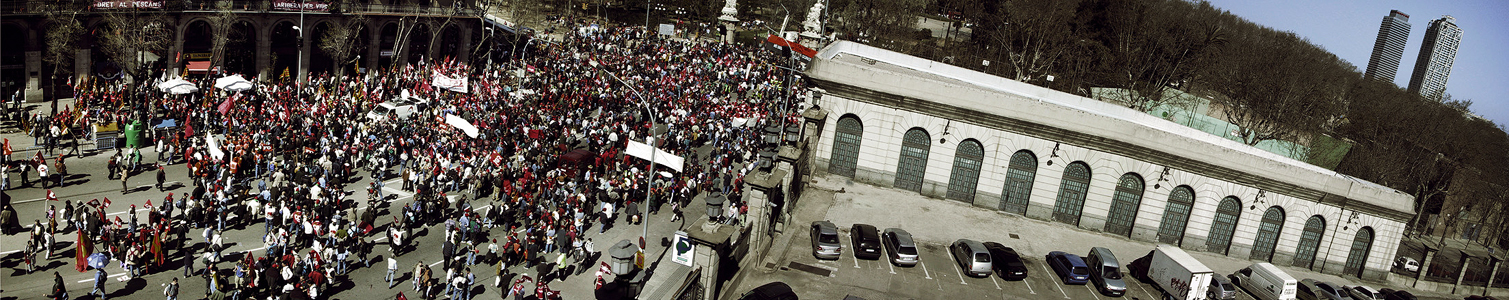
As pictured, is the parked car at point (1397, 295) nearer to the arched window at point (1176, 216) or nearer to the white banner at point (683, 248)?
the arched window at point (1176, 216)

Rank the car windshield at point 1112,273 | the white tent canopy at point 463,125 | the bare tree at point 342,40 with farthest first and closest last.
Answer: the bare tree at point 342,40
the white tent canopy at point 463,125
the car windshield at point 1112,273

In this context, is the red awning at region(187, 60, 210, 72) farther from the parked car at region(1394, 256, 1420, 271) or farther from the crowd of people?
the parked car at region(1394, 256, 1420, 271)

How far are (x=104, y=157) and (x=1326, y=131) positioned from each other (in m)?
73.9

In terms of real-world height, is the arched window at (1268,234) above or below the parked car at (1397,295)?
above

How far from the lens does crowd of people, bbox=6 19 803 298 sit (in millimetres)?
24031

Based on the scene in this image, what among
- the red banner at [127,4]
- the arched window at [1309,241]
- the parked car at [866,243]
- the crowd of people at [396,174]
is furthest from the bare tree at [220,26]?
→ the arched window at [1309,241]

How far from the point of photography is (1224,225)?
36.9 m

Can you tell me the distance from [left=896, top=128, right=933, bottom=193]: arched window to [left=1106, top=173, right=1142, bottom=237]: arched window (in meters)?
7.99

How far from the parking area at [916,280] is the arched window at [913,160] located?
24.9ft

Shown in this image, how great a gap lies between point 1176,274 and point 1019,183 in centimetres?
920

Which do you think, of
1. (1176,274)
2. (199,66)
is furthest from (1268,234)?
(199,66)

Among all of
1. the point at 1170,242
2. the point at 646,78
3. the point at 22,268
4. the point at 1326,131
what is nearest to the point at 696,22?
the point at 646,78

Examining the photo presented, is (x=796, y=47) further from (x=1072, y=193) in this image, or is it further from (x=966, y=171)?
(x=1072, y=193)

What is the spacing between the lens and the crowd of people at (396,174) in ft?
78.8
